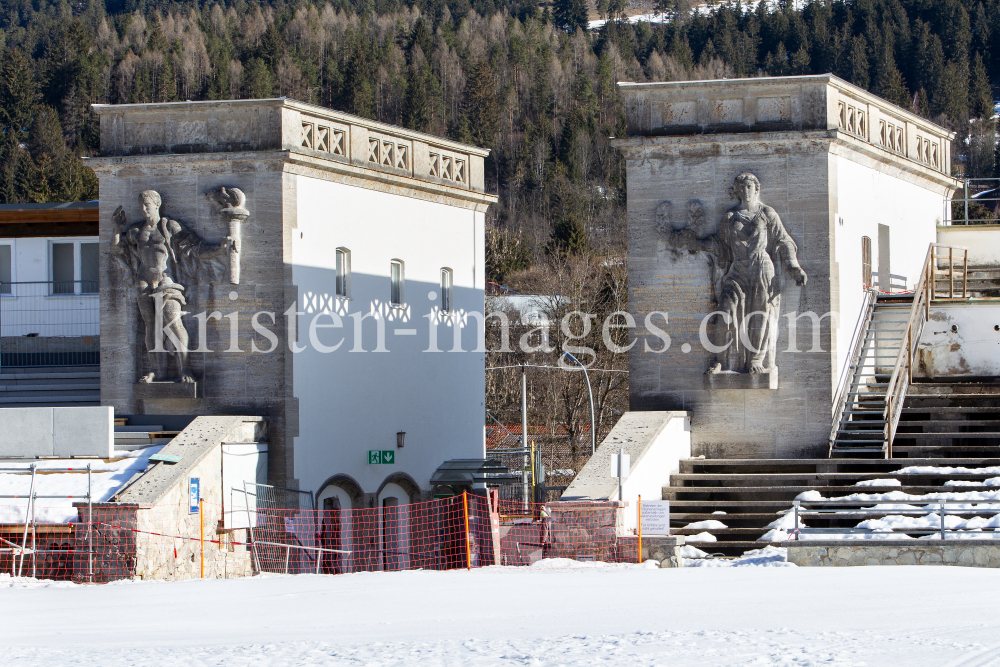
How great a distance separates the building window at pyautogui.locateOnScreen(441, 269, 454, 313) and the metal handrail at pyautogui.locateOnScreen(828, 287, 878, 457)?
991 cm

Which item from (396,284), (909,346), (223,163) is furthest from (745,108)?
(396,284)

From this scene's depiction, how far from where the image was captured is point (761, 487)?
801 inches

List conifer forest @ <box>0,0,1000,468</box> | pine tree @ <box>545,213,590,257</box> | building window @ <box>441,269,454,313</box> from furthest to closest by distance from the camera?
conifer forest @ <box>0,0,1000,468</box> < pine tree @ <box>545,213,590,257</box> < building window @ <box>441,269,454,313</box>

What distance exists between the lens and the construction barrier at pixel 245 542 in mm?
18281

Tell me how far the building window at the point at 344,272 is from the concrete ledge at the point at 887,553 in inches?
452

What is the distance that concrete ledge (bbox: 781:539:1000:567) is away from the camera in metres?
17.1

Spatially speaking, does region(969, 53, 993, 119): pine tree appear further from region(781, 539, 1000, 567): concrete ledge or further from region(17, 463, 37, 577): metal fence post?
region(17, 463, 37, 577): metal fence post

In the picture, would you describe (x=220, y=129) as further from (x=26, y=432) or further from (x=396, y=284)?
(x=26, y=432)

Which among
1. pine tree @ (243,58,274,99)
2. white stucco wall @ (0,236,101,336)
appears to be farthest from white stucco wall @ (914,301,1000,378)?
pine tree @ (243,58,274,99)

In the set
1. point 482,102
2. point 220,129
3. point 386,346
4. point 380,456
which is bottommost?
point 380,456

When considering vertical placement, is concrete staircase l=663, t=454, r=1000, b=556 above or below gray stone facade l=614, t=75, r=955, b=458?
below

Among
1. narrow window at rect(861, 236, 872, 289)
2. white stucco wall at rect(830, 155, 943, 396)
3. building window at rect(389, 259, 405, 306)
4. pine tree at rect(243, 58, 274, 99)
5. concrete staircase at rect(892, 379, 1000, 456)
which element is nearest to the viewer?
concrete staircase at rect(892, 379, 1000, 456)

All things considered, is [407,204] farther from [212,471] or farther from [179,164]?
[212,471]

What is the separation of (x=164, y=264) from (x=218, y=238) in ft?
3.21
